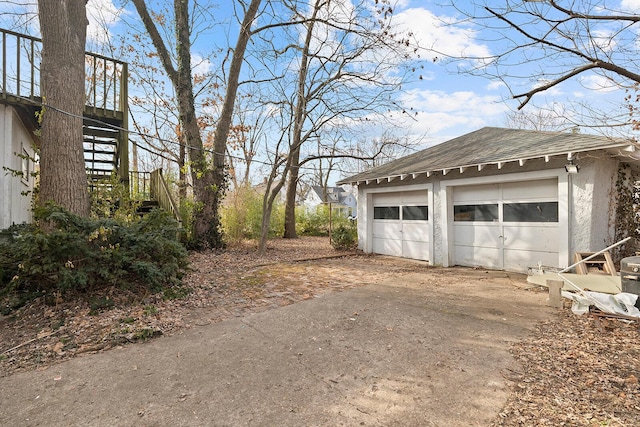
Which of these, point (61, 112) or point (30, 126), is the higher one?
point (30, 126)

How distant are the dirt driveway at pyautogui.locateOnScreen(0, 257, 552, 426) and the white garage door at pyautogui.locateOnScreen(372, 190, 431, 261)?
15.7ft

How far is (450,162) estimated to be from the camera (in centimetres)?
820

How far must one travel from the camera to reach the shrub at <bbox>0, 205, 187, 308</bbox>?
13.1 ft

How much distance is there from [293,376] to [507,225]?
670 centimetres

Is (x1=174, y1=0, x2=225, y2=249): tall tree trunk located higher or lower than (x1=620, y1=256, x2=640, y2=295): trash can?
higher

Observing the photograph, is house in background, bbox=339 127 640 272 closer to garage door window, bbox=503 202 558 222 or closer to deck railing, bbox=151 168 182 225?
garage door window, bbox=503 202 558 222

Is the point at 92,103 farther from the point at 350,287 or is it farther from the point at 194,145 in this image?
the point at 350,287

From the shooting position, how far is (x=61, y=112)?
4867 millimetres

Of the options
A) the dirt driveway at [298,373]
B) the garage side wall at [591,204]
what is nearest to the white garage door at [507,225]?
the garage side wall at [591,204]

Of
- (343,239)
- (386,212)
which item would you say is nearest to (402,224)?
(386,212)

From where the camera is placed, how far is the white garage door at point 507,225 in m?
6.83

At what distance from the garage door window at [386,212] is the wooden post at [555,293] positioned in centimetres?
555

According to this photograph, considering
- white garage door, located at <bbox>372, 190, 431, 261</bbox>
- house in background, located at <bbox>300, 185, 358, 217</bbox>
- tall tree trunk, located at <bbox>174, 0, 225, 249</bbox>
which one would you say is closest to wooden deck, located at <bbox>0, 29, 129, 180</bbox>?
tall tree trunk, located at <bbox>174, 0, 225, 249</bbox>

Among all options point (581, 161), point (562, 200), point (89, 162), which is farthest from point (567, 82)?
point (89, 162)
